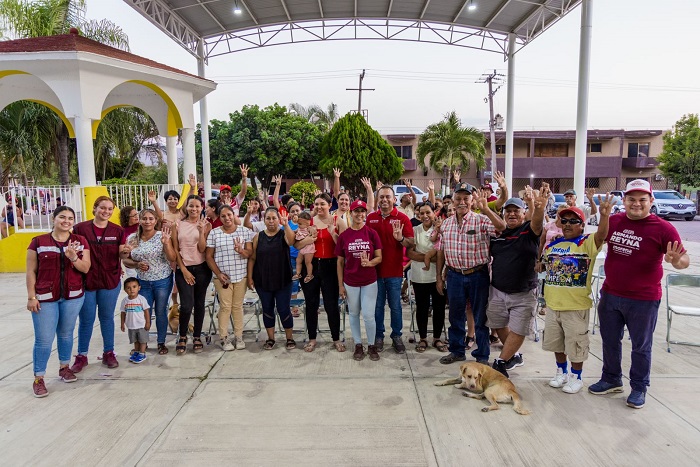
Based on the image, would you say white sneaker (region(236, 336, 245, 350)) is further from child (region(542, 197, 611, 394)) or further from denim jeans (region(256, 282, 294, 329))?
child (region(542, 197, 611, 394))

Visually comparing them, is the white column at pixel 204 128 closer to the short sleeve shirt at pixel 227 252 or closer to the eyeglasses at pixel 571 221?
the short sleeve shirt at pixel 227 252

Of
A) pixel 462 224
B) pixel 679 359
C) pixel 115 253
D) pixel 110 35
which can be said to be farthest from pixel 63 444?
pixel 110 35

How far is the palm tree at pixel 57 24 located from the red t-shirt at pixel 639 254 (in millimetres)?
15488

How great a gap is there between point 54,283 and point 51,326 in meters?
0.39

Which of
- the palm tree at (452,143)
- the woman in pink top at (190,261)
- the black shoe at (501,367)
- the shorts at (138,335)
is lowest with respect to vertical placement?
the black shoe at (501,367)

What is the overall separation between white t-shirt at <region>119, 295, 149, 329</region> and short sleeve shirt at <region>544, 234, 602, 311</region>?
4.03m

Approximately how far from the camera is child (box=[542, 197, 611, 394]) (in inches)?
149

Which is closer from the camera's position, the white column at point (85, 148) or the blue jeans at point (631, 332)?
the blue jeans at point (631, 332)

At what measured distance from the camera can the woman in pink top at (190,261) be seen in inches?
190

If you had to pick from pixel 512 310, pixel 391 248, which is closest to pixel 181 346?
pixel 391 248

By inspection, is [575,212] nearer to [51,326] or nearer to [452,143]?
[51,326]

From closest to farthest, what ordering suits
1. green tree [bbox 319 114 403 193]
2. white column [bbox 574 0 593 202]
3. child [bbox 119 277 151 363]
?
child [bbox 119 277 151 363]
white column [bbox 574 0 593 202]
green tree [bbox 319 114 403 193]

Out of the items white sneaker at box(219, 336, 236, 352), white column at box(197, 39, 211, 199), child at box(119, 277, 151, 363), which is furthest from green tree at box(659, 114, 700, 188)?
child at box(119, 277, 151, 363)

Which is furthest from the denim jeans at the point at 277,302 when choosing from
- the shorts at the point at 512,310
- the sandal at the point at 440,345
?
the shorts at the point at 512,310
